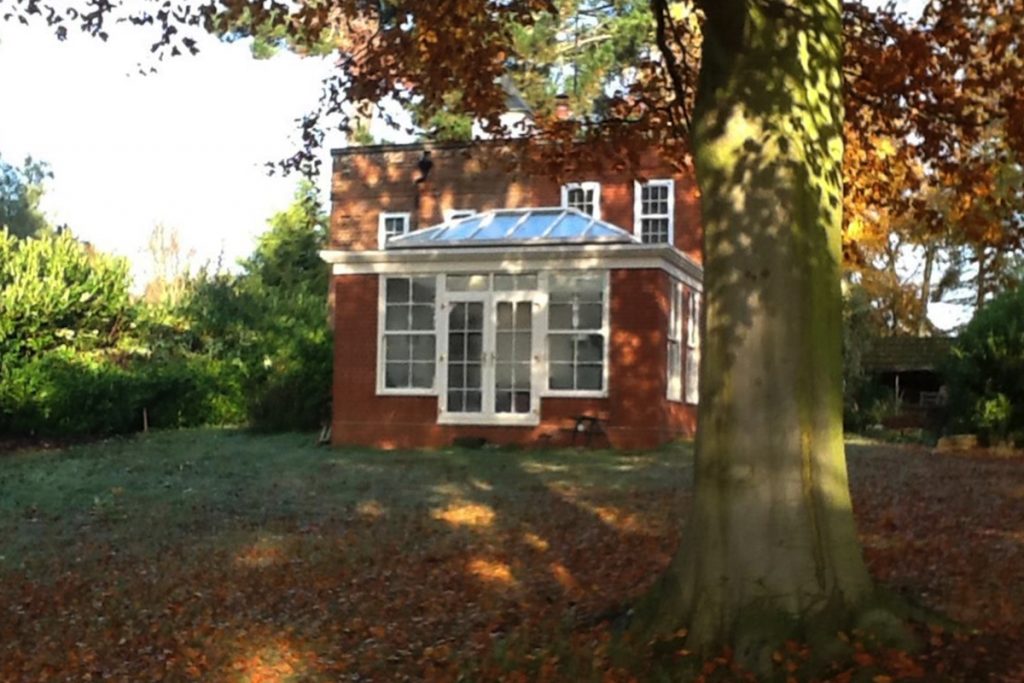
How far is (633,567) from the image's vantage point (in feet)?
32.9

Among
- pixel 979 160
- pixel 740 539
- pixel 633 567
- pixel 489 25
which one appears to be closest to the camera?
pixel 740 539

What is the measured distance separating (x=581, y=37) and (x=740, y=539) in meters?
24.0

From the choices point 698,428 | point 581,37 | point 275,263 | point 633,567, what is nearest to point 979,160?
point 633,567

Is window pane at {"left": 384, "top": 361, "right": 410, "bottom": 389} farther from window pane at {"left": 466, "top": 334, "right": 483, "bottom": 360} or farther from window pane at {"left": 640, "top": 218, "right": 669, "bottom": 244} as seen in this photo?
window pane at {"left": 640, "top": 218, "right": 669, "bottom": 244}

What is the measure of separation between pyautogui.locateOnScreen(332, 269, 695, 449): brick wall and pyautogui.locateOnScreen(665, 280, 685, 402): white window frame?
264 millimetres

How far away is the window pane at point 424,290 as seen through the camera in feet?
69.4

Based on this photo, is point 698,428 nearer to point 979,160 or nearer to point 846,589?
point 846,589

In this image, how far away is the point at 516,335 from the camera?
811 inches

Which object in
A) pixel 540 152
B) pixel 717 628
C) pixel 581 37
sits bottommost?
pixel 717 628

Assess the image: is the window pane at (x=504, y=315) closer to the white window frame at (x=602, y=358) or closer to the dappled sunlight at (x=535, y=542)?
the white window frame at (x=602, y=358)

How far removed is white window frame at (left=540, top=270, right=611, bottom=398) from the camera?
20078 mm

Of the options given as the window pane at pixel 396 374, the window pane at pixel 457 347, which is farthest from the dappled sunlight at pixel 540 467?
the window pane at pixel 396 374

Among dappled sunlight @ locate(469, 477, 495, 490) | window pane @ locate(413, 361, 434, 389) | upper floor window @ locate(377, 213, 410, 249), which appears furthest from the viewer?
upper floor window @ locate(377, 213, 410, 249)

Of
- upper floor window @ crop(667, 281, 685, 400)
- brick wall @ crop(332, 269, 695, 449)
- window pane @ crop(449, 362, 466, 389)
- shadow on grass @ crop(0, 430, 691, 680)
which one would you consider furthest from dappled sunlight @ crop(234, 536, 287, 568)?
upper floor window @ crop(667, 281, 685, 400)
